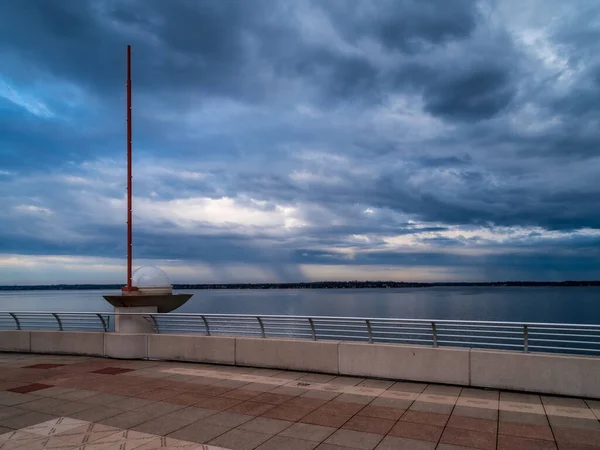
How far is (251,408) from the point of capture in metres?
8.20

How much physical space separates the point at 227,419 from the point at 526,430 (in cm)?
445

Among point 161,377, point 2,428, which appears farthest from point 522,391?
point 2,428

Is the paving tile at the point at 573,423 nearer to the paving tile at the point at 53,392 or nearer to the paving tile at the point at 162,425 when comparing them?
the paving tile at the point at 162,425

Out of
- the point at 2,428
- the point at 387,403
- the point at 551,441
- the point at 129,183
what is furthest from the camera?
the point at 129,183

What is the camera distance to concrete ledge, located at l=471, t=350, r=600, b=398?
8.39 m

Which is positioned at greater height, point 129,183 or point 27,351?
point 129,183

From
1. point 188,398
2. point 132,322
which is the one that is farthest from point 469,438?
point 132,322

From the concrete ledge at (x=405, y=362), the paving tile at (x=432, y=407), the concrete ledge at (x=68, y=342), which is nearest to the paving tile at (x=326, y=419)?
the paving tile at (x=432, y=407)

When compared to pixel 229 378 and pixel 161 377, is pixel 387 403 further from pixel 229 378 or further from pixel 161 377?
pixel 161 377

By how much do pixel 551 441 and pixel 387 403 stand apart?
2695 mm

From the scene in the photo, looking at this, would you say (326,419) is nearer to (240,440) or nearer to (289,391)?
(240,440)

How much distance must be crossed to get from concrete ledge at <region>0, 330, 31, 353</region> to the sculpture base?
382 centimetres

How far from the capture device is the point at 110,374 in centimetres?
1133

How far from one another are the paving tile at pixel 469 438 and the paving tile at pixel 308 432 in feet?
5.23
